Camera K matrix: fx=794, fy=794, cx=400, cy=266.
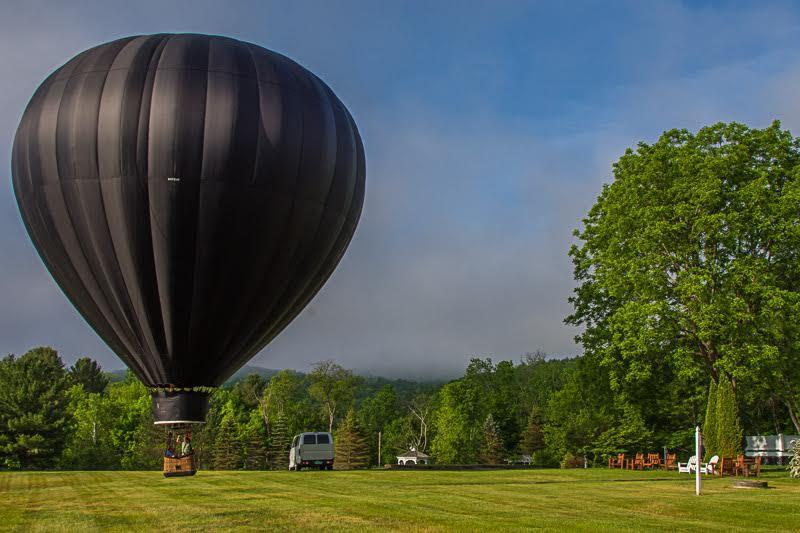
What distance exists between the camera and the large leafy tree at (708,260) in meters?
31.8

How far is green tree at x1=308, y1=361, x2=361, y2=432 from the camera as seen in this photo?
9406 centimetres

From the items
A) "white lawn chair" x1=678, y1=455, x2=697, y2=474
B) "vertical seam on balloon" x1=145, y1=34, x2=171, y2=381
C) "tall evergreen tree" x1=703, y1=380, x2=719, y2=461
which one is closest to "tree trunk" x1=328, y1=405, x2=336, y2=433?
"tall evergreen tree" x1=703, y1=380, x2=719, y2=461

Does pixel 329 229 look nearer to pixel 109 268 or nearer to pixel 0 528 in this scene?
pixel 109 268

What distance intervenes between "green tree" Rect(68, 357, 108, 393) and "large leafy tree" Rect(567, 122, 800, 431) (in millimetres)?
114980

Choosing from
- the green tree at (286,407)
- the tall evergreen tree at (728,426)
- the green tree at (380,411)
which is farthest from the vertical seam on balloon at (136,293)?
the green tree at (380,411)

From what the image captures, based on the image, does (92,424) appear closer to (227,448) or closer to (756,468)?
(227,448)

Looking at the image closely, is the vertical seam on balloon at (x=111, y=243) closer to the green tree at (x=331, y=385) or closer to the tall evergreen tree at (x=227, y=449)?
the tall evergreen tree at (x=227, y=449)

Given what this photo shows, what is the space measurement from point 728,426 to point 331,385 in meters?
68.1

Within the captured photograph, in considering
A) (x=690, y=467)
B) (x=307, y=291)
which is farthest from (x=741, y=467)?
(x=307, y=291)

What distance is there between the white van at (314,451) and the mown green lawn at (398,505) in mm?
15755

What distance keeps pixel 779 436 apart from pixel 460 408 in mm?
40623

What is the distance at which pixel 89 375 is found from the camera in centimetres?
13450

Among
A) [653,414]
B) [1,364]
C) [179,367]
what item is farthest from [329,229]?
[1,364]

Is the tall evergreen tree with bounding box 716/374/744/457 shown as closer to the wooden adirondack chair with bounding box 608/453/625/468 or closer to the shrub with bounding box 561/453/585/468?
the wooden adirondack chair with bounding box 608/453/625/468
